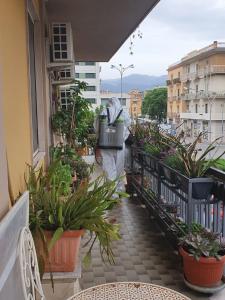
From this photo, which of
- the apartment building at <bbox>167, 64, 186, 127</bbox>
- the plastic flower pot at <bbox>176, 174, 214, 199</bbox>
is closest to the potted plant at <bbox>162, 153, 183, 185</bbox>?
the plastic flower pot at <bbox>176, 174, 214, 199</bbox>

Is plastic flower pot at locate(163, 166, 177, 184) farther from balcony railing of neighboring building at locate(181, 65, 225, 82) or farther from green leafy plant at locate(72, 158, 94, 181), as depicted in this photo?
balcony railing of neighboring building at locate(181, 65, 225, 82)

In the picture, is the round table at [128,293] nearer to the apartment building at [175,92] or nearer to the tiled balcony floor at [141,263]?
the tiled balcony floor at [141,263]

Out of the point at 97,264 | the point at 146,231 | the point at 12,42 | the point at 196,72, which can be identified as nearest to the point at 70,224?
the point at 12,42

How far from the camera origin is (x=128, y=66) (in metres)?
10.5

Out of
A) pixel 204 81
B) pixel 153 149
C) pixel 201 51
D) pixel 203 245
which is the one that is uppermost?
pixel 201 51

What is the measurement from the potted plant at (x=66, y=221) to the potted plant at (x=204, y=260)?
2.53ft

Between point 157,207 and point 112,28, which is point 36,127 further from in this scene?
point 112,28

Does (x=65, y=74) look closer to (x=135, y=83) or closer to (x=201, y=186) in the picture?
(x=201, y=186)

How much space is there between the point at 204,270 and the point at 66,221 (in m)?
1.08

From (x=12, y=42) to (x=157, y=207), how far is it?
2388 millimetres

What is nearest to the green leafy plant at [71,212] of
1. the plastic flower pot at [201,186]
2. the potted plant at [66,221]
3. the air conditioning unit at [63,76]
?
the potted plant at [66,221]

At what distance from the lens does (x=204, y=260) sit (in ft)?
7.12

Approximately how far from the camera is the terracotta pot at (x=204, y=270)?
2172 mm

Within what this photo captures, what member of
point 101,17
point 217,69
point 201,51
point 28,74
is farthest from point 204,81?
point 28,74
